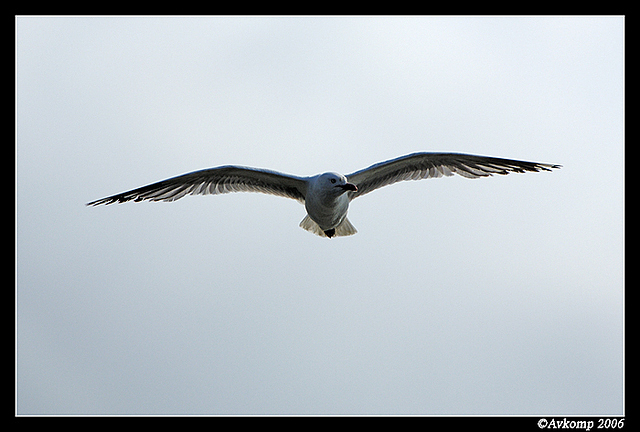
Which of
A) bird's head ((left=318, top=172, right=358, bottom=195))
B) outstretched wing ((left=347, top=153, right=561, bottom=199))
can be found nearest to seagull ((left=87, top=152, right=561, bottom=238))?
outstretched wing ((left=347, top=153, right=561, bottom=199))

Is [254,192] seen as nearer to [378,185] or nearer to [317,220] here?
[317,220]

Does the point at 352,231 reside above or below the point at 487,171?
below

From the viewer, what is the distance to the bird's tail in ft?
30.2

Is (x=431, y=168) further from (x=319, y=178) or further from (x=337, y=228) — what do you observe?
(x=319, y=178)

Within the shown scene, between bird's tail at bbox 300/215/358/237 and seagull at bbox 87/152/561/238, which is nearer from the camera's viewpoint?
seagull at bbox 87/152/561/238

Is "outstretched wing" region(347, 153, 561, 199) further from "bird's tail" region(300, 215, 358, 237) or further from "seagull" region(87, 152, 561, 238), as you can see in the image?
"bird's tail" region(300, 215, 358, 237)

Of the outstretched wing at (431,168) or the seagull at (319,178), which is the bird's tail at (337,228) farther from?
the outstretched wing at (431,168)

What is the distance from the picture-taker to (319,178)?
25.2 ft

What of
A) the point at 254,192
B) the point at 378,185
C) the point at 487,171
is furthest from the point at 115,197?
the point at 487,171

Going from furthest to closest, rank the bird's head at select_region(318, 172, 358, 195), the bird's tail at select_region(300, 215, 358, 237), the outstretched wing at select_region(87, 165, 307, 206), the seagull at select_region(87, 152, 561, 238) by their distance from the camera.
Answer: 1. the bird's tail at select_region(300, 215, 358, 237)
2. the outstretched wing at select_region(87, 165, 307, 206)
3. the seagull at select_region(87, 152, 561, 238)
4. the bird's head at select_region(318, 172, 358, 195)

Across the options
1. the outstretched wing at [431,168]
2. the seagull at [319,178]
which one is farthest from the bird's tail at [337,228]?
the outstretched wing at [431,168]

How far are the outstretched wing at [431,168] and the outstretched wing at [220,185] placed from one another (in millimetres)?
983
